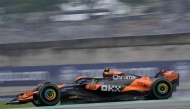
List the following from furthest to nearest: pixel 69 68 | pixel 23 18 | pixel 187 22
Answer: pixel 23 18 < pixel 187 22 < pixel 69 68

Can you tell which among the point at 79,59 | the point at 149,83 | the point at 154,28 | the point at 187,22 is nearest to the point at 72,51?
the point at 79,59

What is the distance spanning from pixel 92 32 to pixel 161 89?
8667 millimetres

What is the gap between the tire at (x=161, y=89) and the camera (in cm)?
819

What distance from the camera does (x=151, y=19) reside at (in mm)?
16438

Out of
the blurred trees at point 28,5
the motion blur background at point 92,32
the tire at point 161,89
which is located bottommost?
the tire at point 161,89

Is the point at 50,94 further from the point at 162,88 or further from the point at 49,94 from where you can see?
the point at 162,88

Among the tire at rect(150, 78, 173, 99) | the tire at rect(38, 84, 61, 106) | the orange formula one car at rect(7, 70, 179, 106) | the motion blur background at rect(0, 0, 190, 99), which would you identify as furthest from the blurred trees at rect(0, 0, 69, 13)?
the tire at rect(150, 78, 173, 99)

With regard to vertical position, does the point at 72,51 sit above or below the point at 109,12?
below

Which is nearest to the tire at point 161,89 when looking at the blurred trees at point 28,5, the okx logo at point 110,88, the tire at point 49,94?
the okx logo at point 110,88

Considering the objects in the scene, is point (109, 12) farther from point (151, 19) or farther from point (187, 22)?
point (187, 22)

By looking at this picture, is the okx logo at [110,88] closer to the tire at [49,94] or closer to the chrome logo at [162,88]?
the chrome logo at [162,88]

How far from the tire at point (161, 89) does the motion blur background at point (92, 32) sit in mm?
7437

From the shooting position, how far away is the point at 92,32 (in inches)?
653

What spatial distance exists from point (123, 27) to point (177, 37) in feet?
7.75
